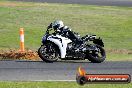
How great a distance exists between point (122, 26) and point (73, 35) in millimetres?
17466

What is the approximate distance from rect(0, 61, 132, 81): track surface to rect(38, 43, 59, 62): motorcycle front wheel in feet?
0.85

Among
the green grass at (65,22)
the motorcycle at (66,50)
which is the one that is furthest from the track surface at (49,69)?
the green grass at (65,22)

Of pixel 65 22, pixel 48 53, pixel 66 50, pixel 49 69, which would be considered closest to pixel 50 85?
pixel 49 69

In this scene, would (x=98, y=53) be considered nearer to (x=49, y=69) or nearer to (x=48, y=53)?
(x=48, y=53)

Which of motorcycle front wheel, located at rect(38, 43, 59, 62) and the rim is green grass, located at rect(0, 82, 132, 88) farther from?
the rim

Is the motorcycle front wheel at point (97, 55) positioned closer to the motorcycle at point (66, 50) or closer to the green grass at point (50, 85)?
the motorcycle at point (66, 50)

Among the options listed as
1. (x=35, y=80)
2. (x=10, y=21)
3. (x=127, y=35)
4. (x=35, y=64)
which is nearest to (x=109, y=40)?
(x=127, y=35)

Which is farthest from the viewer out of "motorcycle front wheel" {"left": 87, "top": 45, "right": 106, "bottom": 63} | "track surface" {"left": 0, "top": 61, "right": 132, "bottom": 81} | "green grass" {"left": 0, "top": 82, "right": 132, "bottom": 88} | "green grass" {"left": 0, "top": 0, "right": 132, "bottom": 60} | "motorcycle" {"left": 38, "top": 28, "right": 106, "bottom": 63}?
"green grass" {"left": 0, "top": 0, "right": 132, "bottom": 60}

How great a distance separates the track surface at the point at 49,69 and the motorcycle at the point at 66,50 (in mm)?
374

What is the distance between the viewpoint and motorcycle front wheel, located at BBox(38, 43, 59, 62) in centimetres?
1802

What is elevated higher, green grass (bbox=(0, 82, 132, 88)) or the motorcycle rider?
the motorcycle rider

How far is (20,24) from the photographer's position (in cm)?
3453

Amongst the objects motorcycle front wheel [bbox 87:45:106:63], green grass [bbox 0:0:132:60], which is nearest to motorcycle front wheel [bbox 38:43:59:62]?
motorcycle front wheel [bbox 87:45:106:63]

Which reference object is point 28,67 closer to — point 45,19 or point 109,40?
point 109,40
